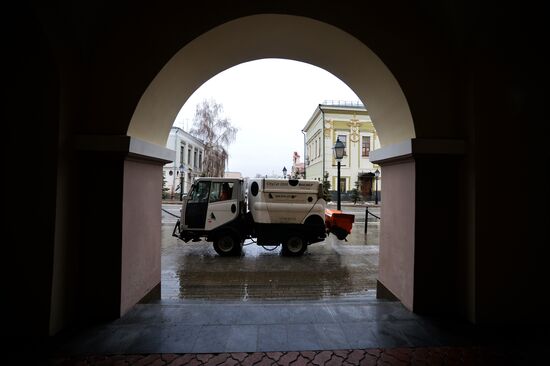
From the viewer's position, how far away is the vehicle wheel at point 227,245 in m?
7.72

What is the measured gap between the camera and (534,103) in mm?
3086

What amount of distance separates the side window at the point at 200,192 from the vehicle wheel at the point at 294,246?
268 cm

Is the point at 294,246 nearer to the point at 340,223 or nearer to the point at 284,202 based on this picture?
the point at 284,202

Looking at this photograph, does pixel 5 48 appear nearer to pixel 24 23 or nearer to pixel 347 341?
pixel 24 23

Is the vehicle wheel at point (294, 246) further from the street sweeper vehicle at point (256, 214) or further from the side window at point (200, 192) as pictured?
the side window at point (200, 192)

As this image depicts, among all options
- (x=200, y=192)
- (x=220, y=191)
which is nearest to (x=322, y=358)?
(x=220, y=191)

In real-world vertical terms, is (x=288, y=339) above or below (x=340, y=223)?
below

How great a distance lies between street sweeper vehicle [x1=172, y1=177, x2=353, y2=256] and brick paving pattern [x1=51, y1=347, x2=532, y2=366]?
17.3ft

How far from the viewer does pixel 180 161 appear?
33.6 metres

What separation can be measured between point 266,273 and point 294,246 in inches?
73.3

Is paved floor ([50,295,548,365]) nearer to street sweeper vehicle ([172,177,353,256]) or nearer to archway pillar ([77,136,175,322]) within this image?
archway pillar ([77,136,175,322])

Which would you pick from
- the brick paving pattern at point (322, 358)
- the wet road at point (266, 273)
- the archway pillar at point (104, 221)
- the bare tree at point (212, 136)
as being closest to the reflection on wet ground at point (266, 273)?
the wet road at point (266, 273)

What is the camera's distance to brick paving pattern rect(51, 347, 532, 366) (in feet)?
7.92

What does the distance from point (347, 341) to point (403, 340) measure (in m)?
0.58
